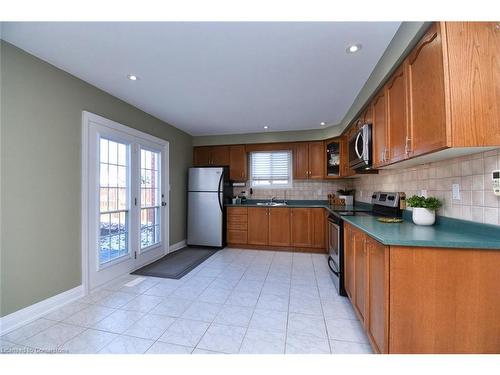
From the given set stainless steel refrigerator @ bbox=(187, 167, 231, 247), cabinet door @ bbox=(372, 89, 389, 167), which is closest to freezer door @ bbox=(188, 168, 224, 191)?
stainless steel refrigerator @ bbox=(187, 167, 231, 247)

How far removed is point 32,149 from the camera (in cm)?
188

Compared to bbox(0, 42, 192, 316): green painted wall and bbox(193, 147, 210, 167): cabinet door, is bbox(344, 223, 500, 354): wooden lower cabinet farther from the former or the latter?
bbox(193, 147, 210, 167): cabinet door

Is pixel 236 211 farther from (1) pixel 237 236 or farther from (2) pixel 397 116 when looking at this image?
(2) pixel 397 116

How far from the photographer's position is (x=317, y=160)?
4.23 metres

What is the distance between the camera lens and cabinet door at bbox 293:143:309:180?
4.29 m

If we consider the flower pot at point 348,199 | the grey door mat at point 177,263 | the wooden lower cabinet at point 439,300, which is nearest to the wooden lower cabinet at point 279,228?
the flower pot at point 348,199

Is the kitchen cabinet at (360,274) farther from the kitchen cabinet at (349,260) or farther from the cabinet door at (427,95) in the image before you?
the cabinet door at (427,95)

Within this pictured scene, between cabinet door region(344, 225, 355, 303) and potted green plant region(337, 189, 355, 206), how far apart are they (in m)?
1.89

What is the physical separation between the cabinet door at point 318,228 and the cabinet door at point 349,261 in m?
1.54

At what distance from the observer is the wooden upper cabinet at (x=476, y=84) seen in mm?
1127

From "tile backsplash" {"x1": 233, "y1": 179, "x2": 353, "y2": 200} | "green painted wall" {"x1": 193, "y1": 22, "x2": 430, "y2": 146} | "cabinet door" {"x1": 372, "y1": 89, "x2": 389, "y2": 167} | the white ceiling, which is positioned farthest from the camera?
"tile backsplash" {"x1": 233, "y1": 179, "x2": 353, "y2": 200}

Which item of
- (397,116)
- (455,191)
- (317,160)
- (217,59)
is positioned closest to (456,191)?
(455,191)
